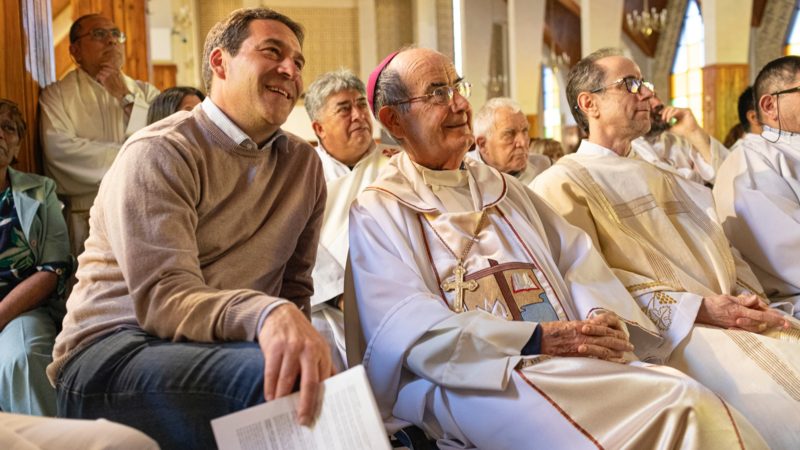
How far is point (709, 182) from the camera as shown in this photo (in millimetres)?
6480

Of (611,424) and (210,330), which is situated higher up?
(210,330)

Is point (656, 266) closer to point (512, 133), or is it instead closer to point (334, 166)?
point (334, 166)

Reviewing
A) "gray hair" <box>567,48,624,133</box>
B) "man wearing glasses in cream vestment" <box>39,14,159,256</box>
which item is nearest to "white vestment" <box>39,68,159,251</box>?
"man wearing glasses in cream vestment" <box>39,14,159,256</box>

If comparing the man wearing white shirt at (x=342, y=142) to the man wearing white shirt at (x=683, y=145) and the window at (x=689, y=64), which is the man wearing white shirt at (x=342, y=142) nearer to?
the man wearing white shirt at (x=683, y=145)

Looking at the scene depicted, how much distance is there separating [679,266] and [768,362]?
594 millimetres

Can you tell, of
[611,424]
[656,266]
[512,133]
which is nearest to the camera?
[611,424]

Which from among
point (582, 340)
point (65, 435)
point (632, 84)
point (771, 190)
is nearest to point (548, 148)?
point (771, 190)

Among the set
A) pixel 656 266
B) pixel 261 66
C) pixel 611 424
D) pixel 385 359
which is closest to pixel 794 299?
pixel 656 266

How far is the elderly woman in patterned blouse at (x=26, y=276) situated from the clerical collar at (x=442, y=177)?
1542mm

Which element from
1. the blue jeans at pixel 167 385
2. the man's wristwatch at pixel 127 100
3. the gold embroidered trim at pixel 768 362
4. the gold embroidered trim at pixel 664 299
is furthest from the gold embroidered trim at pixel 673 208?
the man's wristwatch at pixel 127 100

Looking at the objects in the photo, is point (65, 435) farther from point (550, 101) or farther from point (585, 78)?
point (550, 101)

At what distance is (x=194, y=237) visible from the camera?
2398 mm

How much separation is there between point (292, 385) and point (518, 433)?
768 mm

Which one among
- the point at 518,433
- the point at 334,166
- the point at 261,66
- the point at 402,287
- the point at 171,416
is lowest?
the point at 518,433
